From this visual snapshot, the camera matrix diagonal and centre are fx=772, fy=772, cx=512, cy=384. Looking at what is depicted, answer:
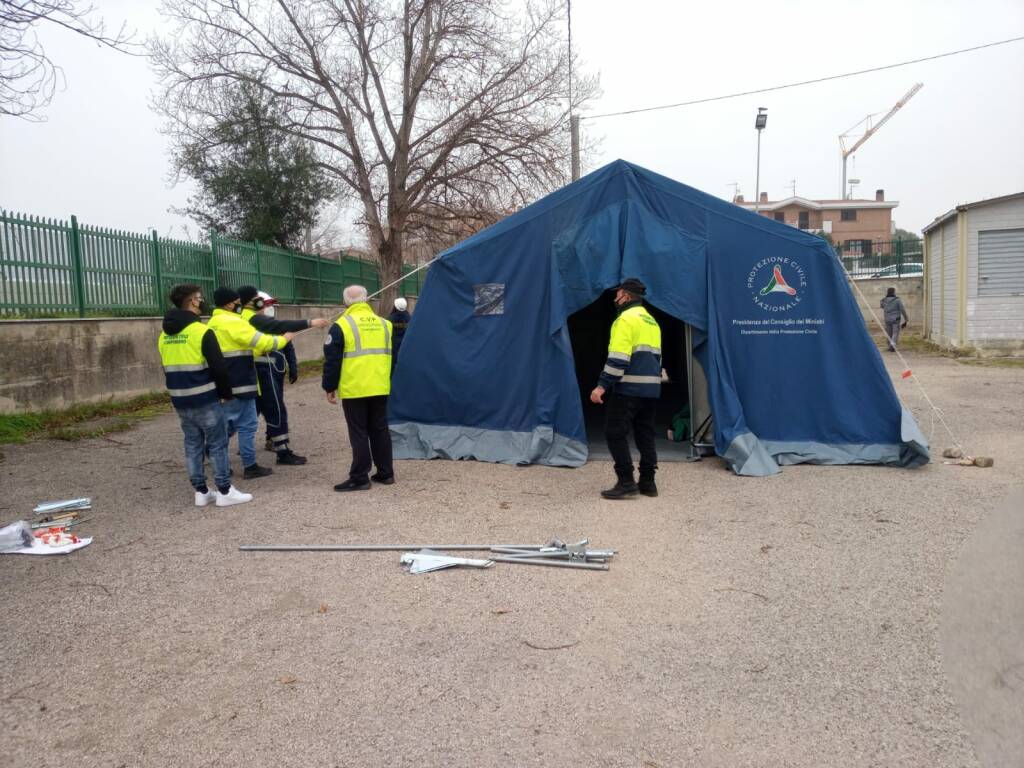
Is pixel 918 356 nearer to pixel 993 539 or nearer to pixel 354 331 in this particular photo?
pixel 993 539

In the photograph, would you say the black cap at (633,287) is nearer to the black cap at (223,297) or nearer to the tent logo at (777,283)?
the tent logo at (777,283)

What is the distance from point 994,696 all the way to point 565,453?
4.73 meters

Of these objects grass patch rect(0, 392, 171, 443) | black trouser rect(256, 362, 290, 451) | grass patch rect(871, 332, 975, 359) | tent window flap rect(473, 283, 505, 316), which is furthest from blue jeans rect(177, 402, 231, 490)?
grass patch rect(871, 332, 975, 359)

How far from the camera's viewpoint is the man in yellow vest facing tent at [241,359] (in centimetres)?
677

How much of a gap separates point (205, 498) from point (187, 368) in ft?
3.52

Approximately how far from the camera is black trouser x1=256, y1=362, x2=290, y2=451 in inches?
304

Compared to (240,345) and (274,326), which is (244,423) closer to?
(240,345)

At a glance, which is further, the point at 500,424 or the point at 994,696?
the point at 500,424

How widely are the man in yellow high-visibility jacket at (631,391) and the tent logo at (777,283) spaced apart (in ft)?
5.53

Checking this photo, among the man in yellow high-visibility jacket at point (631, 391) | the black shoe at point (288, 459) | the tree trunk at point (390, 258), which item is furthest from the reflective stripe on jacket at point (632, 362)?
the tree trunk at point (390, 258)

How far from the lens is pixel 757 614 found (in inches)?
158

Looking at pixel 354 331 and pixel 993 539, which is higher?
pixel 354 331

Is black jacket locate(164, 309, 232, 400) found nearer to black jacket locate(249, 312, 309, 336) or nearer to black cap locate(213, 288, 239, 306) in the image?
black cap locate(213, 288, 239, 306)

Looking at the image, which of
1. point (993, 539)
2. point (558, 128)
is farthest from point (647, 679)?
point (558, 128)
